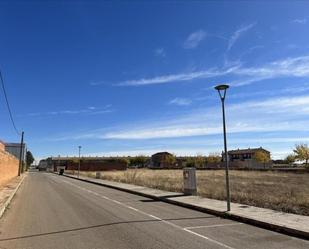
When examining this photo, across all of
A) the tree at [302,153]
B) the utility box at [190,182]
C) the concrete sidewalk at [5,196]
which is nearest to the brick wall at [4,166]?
the concrete sidewalk at [5,196]

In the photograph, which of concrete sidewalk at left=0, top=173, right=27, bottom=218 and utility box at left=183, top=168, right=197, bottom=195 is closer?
concrete sidewalk at left=0, top=173, right=27, bottom=218

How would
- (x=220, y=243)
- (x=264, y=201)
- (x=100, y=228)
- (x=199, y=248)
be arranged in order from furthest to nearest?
(x=264, y=201) → (x=100, y=228) → (x=220, y=243) → (x=199, y=248)

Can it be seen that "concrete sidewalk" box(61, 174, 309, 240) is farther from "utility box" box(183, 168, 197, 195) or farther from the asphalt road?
"utility box" box(183, 168, 197, 195)

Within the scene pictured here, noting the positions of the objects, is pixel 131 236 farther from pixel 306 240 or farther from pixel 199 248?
pixel 306 240

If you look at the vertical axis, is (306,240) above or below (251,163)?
below

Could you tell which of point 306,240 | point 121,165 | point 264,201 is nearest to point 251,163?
point 121,165

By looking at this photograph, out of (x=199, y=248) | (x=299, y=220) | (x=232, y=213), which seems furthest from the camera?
(x=232, y=213)

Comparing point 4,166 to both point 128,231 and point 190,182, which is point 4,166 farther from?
point 128,231

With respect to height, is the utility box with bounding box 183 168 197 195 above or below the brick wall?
below

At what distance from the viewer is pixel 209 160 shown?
179250 mm

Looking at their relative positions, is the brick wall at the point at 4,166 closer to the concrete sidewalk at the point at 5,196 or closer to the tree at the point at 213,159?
the concrete sidewalk at the point at 5,196

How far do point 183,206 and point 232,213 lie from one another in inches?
161

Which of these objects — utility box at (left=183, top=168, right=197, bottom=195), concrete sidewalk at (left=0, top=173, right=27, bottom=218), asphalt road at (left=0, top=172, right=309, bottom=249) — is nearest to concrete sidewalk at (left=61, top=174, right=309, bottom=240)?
asphalt road at (left=0, top=172, right=309, bottom=249)

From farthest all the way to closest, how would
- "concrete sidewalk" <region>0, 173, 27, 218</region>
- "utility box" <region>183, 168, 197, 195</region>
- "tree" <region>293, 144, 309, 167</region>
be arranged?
"tree" <region>293, 144, 309, 167</region>
"utility box" <region>183, 168, 197, 195</region>
"concrete sidewalk" <region>0, 173, 27, 218</region>
